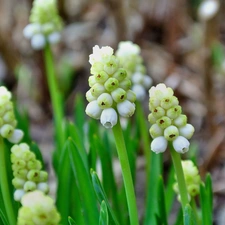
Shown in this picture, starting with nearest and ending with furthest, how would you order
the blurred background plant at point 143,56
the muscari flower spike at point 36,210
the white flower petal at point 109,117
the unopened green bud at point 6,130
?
the muscari flower spike at point 36,210
the white flower petal at point 109,117
the unopened green bud at point 6,130
the blurred background plant at point 143,56

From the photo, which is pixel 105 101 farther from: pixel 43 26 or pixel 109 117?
pixel 43 26

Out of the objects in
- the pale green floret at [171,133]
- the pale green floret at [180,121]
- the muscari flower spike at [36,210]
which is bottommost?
the muscari flower spike at [36,210]

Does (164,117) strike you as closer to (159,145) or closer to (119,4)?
(159,145)

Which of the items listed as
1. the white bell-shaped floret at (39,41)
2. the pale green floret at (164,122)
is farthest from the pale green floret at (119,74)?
the white bell-shaped floret at (39,41)

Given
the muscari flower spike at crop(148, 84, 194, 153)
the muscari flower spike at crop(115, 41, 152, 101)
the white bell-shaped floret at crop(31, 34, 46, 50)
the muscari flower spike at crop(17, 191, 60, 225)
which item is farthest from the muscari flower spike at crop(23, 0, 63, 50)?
the muscari flower spike at crop(17, 191, 60, 225)

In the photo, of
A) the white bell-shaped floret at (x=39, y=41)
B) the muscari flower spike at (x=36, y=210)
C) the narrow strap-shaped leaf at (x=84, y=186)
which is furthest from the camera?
the white bell-shaped floret at (x=39, y=41)

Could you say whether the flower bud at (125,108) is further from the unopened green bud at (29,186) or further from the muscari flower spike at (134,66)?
the muscari flower spike at (134,66)

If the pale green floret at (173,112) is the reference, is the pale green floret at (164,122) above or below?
below

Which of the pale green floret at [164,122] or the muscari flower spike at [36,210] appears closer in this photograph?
the muscari flower spike at [36,210]

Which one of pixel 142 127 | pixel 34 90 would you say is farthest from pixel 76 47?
pixel 142 127

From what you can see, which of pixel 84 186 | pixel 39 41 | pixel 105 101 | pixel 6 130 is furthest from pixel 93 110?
pixel 39 41
